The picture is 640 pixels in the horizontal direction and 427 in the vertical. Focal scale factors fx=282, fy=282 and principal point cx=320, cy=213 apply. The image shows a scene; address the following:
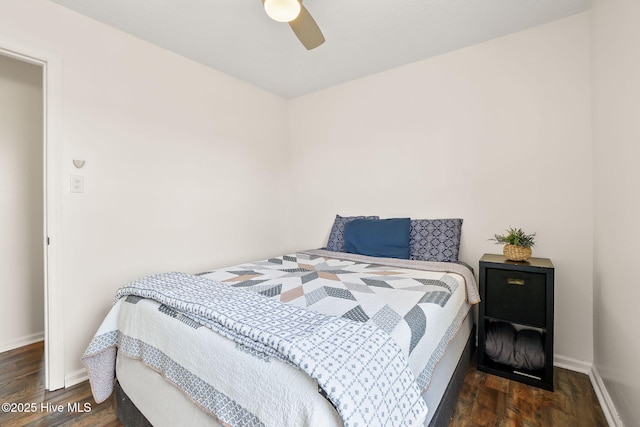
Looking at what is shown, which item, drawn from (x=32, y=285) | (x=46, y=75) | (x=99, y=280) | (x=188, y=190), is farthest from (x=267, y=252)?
(x=46, y=75)

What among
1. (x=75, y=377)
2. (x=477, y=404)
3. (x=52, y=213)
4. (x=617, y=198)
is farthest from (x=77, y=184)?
(x=617, y=198)

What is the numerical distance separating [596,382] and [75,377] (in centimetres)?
332

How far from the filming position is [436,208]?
2.44 meters

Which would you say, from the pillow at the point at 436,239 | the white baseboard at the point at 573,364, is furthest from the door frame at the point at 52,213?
the white baseboard at the point at 573,364

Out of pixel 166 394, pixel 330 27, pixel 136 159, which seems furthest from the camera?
pixel 136 159

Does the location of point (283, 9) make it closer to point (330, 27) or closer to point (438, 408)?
point (330, 27)

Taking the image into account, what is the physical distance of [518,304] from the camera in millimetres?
1803

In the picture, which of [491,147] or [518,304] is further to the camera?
[491,147]

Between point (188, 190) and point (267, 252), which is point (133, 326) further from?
point (267, 252)

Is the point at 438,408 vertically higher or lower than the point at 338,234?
lower

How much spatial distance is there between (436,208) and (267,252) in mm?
1855

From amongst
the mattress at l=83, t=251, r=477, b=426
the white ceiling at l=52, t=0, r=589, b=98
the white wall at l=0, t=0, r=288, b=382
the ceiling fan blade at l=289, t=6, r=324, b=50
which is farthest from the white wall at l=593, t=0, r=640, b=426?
the white wall at l=0, t=0, r=288, b=382

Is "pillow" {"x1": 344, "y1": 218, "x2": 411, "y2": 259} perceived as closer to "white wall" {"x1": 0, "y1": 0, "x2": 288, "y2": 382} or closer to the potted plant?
the potted plant

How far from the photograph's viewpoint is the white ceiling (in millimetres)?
1796
